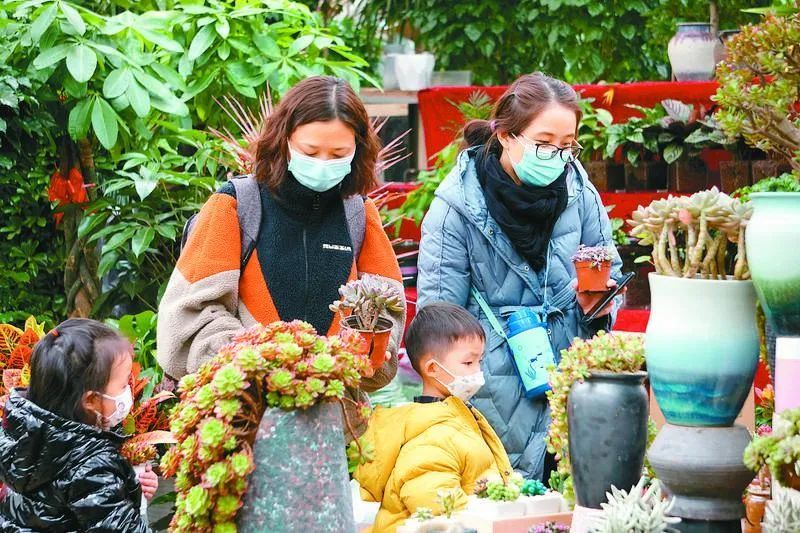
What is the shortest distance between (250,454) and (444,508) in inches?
20.7

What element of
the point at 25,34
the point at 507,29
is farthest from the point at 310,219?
the point at 507,29

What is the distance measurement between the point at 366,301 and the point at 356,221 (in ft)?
2.06

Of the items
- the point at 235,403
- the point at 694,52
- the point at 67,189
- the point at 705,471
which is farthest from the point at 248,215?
the point at 694,52

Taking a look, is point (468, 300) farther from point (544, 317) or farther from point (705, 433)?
point (705, 433)

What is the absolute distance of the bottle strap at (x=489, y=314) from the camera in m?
3.21

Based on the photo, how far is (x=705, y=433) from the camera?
1.97 metres

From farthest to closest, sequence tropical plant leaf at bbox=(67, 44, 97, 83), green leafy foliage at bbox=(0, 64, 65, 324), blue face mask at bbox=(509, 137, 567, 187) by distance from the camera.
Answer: green leafy foliage at bbox=(0, 64, 65, 324), tropical plant leaf at bbox=(67, 44, 97, 83), blue face mask at bbox=(509, 137, 567, 187)

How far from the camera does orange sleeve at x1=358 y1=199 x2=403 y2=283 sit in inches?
114

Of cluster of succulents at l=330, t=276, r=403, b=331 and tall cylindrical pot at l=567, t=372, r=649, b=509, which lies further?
cluster of succulents at l=330, t=276, r=403, b=331

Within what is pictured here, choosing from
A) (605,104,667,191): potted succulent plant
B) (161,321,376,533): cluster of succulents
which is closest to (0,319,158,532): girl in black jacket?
(161,321,376,533): cluster of succulents

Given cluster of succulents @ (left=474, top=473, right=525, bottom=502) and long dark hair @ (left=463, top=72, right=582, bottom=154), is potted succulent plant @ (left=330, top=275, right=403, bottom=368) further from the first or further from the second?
long dark hair @ (left=463, top=72, right=582, bottom=154)

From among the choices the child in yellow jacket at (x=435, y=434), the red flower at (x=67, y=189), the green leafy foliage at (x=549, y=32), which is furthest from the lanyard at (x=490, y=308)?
the green leafy foliage at (x=549, y=32)

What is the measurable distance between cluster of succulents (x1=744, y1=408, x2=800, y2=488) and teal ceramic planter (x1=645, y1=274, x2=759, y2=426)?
0.11 m

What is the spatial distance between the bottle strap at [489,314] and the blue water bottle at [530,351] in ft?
0.08
